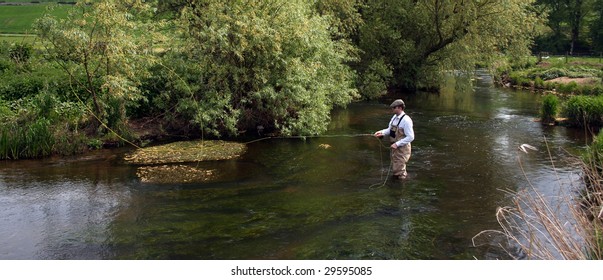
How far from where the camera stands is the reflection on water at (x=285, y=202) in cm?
962

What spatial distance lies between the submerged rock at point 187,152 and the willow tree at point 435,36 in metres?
17.5

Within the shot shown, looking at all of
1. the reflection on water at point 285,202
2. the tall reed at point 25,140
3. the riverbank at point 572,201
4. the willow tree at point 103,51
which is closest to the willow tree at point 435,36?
the riverbank at point 572,201

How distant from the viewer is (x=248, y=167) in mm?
15945

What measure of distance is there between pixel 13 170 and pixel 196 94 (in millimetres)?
7128

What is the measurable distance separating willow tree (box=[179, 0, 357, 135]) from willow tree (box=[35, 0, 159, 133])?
1973 mm

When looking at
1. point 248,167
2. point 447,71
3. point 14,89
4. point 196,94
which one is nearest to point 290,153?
point 248,167

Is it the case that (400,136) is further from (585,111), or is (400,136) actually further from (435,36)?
(435,36)

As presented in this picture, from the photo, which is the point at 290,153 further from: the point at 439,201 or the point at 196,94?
the point at 439,201

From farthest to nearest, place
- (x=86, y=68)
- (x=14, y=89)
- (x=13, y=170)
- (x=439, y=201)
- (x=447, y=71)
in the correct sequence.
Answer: (x=447, y=71), (x=14, y=89), (x=86, y=68), (x=13, y=170), (x=439, y=201)

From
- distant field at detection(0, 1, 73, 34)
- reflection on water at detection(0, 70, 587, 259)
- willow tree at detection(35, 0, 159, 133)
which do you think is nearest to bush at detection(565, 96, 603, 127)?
reflection on water at detection(0, 70, 587, 259)

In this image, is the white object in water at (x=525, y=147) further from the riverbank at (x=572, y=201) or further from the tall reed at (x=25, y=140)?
the tall reed at (x=25, y=140)

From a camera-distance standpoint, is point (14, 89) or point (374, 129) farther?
point (374, 129)

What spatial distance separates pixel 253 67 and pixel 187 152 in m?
5.00

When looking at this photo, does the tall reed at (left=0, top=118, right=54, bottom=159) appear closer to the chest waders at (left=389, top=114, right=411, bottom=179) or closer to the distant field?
the chest waders at (left=389, top=114, right=411, bottom=179)
